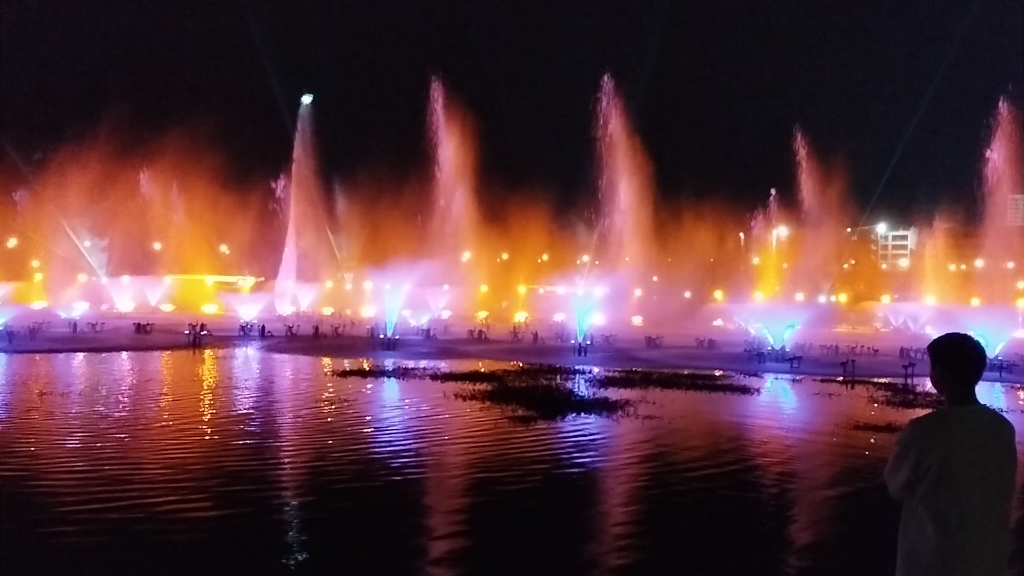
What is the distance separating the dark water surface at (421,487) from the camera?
595 cm

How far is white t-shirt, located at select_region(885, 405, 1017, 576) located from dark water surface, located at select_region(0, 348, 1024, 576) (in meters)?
2.68

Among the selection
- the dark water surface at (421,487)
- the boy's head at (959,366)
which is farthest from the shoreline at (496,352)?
the boy's head at (959,366)

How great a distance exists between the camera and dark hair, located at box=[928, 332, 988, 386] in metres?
3.31

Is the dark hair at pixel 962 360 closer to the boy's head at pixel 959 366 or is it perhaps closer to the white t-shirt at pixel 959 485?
the boy's head at pixel 959 366

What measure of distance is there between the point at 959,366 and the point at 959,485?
16.1 inches

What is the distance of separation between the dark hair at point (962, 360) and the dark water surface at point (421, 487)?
2857 millimetres

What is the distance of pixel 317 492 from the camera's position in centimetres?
Result: 765

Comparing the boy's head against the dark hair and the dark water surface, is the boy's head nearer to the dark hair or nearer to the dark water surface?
the dark hair

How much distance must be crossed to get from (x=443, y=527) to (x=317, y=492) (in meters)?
1.51

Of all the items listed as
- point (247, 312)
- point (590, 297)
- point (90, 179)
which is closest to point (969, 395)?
point (247, 312)

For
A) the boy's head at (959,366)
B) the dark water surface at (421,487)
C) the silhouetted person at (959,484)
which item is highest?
the boy's head at (959,366)

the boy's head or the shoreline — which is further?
the shoreline

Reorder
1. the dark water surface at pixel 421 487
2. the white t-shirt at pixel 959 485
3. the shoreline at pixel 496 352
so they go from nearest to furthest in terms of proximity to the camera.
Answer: the white t-shirt at pixel 959 485 < the dark water surface at pixel 421 487 < the shoreline at pixel 496 352

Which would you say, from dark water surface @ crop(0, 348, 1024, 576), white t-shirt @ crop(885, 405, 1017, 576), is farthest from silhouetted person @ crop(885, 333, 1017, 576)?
dark water surface @ crop(0, 348, 1024, 576)
